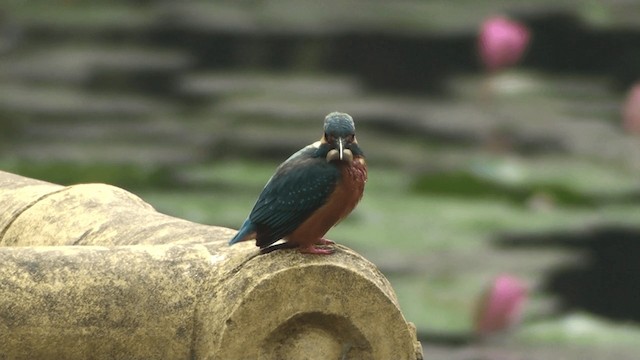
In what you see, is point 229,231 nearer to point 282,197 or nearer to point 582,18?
point 282,197

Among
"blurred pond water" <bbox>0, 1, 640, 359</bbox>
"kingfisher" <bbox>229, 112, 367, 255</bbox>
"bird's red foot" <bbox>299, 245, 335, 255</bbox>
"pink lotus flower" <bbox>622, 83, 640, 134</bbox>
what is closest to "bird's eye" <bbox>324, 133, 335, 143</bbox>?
"kingfisher" <bbox>229, 112, 367, 255</bbox>

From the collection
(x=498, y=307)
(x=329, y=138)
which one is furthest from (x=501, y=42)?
(x=329, y=138)

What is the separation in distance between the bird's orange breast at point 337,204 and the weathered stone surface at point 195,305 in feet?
0.13

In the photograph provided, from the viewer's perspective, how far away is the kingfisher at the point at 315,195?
144 inches

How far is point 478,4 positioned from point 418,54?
583 millimetres

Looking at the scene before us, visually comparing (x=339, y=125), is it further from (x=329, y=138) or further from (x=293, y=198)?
(x=293, y=198)

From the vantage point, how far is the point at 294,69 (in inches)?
547

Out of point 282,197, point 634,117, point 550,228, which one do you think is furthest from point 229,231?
point 634,117

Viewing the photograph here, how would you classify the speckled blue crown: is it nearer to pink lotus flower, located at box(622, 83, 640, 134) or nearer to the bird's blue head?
the bird's blue head

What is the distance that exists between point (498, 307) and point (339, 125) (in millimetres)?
4492

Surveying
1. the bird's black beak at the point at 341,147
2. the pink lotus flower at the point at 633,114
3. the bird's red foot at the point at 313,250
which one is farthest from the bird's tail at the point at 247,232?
the pink lotus flower at the point at 633,114

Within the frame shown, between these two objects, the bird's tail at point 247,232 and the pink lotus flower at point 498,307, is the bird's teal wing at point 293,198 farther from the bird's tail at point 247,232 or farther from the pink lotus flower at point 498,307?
the pink lotus flower at point 498,307

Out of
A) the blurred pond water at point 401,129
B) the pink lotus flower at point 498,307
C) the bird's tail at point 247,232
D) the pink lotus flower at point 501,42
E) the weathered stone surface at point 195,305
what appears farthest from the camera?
the pink lotus flower at point 501,42

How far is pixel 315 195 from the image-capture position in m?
3.68
